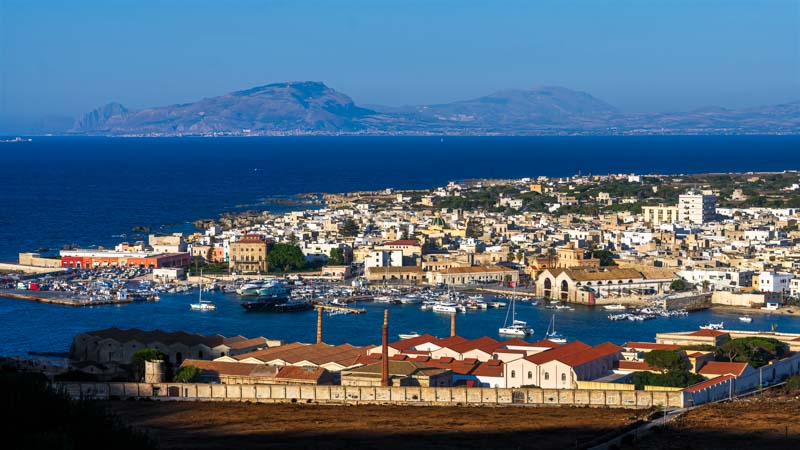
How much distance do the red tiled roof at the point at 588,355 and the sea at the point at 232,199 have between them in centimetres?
445

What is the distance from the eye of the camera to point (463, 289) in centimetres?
3322

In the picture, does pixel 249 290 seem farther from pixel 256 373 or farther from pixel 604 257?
pixel 256 373

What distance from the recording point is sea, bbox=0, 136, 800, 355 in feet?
89.9

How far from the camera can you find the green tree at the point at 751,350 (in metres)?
21.5

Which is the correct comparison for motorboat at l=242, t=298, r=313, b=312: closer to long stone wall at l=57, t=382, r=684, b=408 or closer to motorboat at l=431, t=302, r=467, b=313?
motorboat at l=431, t=302, r=467, b=313

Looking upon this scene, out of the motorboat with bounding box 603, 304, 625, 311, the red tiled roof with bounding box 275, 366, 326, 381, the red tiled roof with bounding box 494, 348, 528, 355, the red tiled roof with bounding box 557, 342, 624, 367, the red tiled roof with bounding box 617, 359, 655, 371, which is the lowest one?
the motorboat with bounding box 603, 304, 625, 311

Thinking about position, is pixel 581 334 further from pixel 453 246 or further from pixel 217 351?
pixel 453 246

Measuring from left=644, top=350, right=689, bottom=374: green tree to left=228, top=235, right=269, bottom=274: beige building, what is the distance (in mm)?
17627

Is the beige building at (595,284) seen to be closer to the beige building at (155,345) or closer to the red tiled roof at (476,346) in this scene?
the red tiled roof at (476,346)

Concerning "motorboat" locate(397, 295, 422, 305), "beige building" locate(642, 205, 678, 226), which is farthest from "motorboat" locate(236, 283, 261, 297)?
"beige building" locate(642, 205, 678, 226)

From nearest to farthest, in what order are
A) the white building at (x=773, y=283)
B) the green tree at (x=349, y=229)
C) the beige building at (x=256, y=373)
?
the beige building at (x=256, y=373)
the white building at (x=773, y=283)
the green tree at (x=349, y=229)

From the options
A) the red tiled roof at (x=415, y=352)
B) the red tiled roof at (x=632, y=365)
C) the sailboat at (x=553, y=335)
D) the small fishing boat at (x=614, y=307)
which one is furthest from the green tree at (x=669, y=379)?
the small fishing boat at (x=614, y=307)

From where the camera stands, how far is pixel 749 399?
18.9 m

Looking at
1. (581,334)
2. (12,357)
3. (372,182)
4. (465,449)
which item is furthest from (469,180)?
(465,449)
